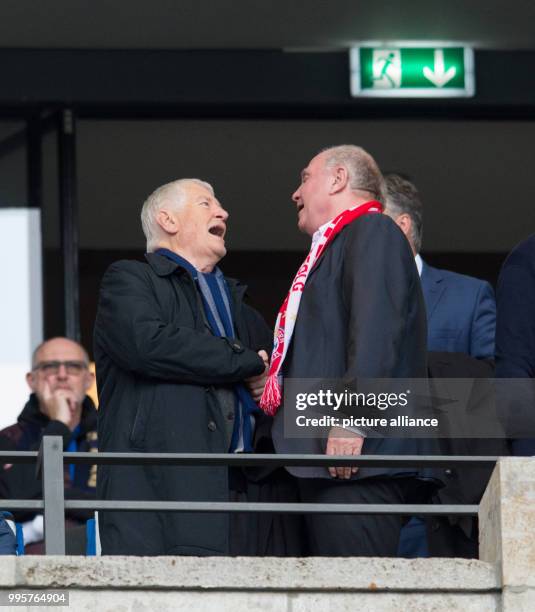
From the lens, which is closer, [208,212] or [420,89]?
[208,212]

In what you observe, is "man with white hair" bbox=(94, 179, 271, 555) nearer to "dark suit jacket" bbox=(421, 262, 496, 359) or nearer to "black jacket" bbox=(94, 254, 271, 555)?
"black jacket" bbox=(94, 254, 271, 555)

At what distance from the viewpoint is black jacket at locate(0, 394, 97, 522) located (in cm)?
809

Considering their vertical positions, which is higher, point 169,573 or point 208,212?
point 208,212

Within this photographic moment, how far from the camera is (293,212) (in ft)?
35.6

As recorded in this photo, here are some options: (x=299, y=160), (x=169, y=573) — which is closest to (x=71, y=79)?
(x=299, y=160)

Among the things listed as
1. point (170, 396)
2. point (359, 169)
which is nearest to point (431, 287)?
point (359, 169)

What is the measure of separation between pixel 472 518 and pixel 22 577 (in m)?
1.84

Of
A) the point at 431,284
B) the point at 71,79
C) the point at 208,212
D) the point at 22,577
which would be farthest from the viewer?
the point at 71,79

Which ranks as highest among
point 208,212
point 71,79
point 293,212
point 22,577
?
point 71,79

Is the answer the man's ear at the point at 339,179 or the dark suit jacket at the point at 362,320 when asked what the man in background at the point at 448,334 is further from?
the man's ear at the point at 339,179

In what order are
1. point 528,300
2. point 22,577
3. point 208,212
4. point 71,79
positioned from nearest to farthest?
point 22,577 → point 528,300 → point 208,212 → point 71,79

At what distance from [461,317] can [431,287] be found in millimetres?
212

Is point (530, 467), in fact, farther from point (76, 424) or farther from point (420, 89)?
point (420, 89)

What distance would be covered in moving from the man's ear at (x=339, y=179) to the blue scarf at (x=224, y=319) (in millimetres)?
518
